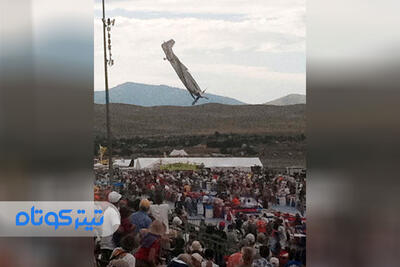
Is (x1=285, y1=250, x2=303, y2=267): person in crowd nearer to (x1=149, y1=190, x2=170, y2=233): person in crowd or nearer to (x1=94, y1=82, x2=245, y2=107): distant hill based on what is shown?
(x1=149, y1=190, x2=170, y2=233): person in crowd

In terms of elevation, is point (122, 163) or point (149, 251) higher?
point (122, 163)

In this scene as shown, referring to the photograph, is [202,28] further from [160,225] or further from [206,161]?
[160,225]

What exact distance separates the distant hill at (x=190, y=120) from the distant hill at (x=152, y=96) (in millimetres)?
31

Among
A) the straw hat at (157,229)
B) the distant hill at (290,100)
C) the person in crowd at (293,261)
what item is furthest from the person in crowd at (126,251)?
the distant hill at (290,100)

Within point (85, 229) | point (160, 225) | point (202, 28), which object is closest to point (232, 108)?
point (202, 28)

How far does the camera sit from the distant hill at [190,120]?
3.13m

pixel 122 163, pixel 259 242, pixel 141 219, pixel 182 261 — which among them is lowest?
pixel 182 261

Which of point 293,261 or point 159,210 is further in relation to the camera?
point 159,210

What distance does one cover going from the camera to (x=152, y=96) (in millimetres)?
3156

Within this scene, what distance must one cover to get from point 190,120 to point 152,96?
0.91 ft

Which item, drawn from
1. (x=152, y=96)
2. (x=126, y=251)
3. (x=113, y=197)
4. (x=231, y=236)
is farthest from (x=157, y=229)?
(x=152, y=96)

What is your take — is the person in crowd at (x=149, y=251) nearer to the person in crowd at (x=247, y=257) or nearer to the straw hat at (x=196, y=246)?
the straw hat at (x=196, y=246)

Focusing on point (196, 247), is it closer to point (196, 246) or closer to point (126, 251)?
point (196, 246)

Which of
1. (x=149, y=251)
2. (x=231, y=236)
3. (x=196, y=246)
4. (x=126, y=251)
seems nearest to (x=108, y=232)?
(x=126, y=251)
